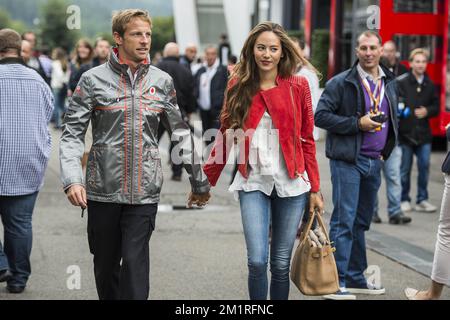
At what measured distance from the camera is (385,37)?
17500 millimetres

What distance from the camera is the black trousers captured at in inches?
203

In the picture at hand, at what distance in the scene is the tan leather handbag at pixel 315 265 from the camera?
5508 mm

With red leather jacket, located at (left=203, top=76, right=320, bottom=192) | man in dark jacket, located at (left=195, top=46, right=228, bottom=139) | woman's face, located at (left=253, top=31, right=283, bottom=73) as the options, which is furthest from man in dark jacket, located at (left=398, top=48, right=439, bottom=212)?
woman's face, located at (left=253, top=31, right=283, bottom=73)

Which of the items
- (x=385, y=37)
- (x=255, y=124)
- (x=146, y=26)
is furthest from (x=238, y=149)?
(x=385, y=37)

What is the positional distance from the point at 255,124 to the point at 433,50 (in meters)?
12.6

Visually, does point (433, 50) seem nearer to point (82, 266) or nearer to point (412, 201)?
point (412, 201)

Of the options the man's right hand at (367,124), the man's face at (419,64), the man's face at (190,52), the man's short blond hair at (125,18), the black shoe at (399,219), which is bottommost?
the black shoe at (399,219)

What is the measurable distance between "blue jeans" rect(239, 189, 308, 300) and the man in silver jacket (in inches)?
21.9

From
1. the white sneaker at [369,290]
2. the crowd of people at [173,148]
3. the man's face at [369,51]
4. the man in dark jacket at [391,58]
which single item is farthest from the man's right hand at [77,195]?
the man in dark jacket at [391,58]

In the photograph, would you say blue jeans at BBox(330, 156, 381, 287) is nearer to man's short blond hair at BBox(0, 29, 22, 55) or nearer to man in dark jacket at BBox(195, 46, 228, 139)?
man's short blond hair at BBox(0, 29, 22, 55)

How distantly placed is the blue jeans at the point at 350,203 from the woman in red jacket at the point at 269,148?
1308 mm

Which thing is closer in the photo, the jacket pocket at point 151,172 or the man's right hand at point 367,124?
the jacket pocket at point 151,172

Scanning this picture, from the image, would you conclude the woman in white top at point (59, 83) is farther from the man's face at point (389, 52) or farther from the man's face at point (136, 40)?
the man's face at point (136, 40)

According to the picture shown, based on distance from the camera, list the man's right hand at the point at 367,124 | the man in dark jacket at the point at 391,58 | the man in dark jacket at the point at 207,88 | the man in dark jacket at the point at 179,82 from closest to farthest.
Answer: the man's right hand at the point at 367,124 → the man in dark jacket at the point at 391,58 → the man in dark jacket at the point at 179,82 → the man in dark jacket at the point at 207,88
